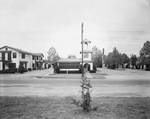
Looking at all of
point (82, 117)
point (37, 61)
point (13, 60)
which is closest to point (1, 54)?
point (13, 60)

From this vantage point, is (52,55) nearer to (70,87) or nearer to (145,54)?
(145,54)

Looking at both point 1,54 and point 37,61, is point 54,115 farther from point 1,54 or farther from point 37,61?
point 37,61

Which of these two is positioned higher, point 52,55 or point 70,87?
point 52,55

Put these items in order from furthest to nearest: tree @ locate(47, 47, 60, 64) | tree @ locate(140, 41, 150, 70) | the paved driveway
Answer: tree @ locate(47, 47, 60, 64)
tree @ locate(140, 41, 150, 70)
the paved driveway

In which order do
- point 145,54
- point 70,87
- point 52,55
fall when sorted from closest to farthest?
point 70,87 < point 145,54 < point 52,55

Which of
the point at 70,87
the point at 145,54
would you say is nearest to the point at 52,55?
the point at 145,54

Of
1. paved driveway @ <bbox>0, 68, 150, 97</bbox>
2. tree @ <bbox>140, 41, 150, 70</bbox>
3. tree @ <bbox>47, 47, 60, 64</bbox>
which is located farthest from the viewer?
tree @ <bbox>47, 47, 60, 64</bbox>

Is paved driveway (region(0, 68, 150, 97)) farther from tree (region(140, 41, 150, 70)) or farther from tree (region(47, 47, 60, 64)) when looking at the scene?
tree (region(47, 47, 60, 64))

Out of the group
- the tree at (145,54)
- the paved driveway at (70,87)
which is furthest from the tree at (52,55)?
the paved driveway at (70,87)

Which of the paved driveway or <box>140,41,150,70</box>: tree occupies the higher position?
<box>140,41,150,70</box>: tree

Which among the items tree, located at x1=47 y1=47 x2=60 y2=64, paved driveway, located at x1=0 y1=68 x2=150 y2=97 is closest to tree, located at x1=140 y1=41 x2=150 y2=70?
paved driveway, located at x1=0 y1=68 x2=150 y2=97

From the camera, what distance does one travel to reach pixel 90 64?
32.8 meters

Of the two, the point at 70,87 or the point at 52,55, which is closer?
the point at 70,87

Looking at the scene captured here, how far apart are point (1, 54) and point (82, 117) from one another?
1446 inches
